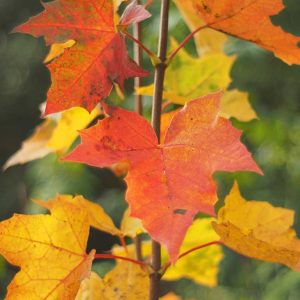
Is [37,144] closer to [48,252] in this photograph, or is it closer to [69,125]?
[69,125]

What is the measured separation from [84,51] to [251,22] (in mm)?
151

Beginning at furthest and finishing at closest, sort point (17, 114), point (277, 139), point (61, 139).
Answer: point (17, 114) → point (277, 139) → point (61, 139)

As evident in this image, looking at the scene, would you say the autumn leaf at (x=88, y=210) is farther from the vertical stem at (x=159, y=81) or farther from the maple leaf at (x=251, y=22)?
the maple leaf at (x=251, y=22)

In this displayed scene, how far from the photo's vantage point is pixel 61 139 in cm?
81

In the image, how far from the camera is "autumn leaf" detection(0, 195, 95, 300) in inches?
22.2

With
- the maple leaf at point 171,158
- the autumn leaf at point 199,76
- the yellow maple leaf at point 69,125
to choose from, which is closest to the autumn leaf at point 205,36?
the autumn leaf at point 199,76

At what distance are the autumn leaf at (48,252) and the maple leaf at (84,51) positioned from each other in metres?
0.12

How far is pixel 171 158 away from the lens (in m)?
0.51

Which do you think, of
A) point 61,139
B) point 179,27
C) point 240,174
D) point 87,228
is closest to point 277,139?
point 240,174

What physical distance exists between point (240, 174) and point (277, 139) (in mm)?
216

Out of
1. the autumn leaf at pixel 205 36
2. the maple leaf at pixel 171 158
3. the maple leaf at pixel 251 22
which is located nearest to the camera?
the maple leaf at pixel 171 158

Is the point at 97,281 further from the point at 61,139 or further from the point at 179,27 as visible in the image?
the point at 179,27

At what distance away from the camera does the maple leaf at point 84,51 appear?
0.53m

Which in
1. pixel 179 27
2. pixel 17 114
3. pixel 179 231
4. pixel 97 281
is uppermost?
pixel 179 231
